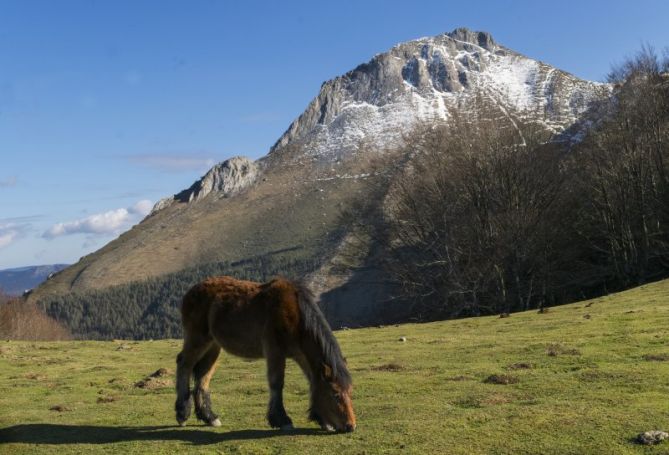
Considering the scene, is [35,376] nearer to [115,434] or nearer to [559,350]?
[115,434]

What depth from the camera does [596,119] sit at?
53656 millimetres

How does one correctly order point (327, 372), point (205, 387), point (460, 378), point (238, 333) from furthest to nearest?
1. point (460, 378)
2. point (205, 387)
3. point (238, 333)
4. point (327, 372)

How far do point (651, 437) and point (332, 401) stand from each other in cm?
458

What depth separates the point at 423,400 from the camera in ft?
38.7

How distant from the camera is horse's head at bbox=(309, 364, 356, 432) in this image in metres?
9.28

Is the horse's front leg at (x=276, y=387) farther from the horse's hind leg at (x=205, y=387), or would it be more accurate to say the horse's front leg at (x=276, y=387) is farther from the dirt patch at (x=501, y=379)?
the dirt patch at (x=501, y=379)

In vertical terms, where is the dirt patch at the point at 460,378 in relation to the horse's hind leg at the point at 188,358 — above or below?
below

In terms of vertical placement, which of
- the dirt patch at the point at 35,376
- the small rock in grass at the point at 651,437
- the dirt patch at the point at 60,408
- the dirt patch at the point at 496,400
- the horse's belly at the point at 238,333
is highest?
the horse's belly at the point at 238,333

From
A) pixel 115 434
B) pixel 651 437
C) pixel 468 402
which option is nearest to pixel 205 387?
pixel 115 434

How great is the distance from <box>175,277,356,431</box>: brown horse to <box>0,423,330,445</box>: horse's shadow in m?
0.33

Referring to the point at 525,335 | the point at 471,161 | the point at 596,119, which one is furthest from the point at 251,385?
the point at 596,119

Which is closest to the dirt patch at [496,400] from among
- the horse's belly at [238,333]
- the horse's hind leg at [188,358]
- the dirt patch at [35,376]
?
the horse's belly at [238,333]

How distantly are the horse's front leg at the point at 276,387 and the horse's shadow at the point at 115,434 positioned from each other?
6.4 inches

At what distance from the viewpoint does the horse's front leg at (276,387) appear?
980cm
